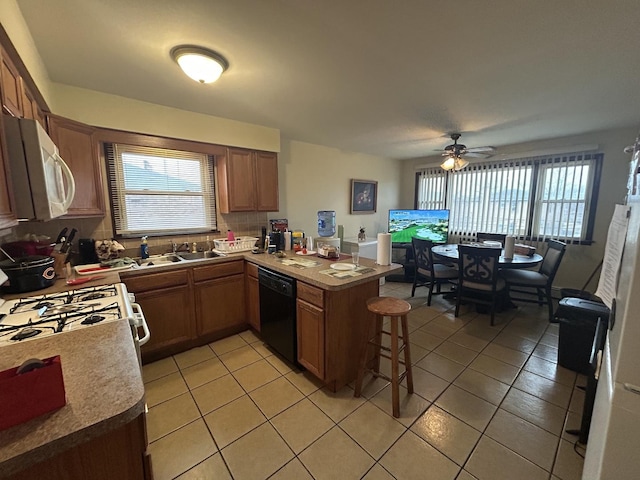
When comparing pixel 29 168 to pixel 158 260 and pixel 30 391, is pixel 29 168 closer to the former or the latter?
pixel 30 391

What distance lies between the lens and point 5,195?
3.76 feet

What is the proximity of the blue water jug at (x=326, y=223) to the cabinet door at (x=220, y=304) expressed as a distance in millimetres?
1946

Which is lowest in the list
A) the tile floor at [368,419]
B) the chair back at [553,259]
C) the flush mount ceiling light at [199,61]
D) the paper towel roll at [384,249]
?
the tile floor at [368,419]

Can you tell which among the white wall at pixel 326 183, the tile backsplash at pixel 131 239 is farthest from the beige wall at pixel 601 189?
the tile backsplash at pixel 131 239

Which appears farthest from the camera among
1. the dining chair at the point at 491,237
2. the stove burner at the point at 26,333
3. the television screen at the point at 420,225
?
the television screen at the point at 420,225

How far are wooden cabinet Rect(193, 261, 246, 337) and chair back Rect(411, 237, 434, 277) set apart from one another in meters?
2.44

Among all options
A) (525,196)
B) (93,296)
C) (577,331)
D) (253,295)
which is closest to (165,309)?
(253,295)

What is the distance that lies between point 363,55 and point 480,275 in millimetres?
2716

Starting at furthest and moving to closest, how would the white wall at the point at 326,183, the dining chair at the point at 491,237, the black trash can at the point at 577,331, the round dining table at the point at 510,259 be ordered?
the dining chair at the point at 491,237, the white wall at the point at 326,183, the round dining table at the point at 510,259, the black trash can at the point at 577,331

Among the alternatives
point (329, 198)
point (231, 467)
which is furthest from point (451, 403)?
point (329, 198)

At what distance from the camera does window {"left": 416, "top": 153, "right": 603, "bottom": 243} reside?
3.73 meters

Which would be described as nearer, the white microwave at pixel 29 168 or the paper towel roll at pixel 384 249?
the white microwave at pixel 29 168

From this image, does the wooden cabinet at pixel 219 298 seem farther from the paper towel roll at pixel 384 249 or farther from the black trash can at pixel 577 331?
the black trash can at pixel 577 331

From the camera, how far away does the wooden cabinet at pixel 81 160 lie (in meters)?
2.05
